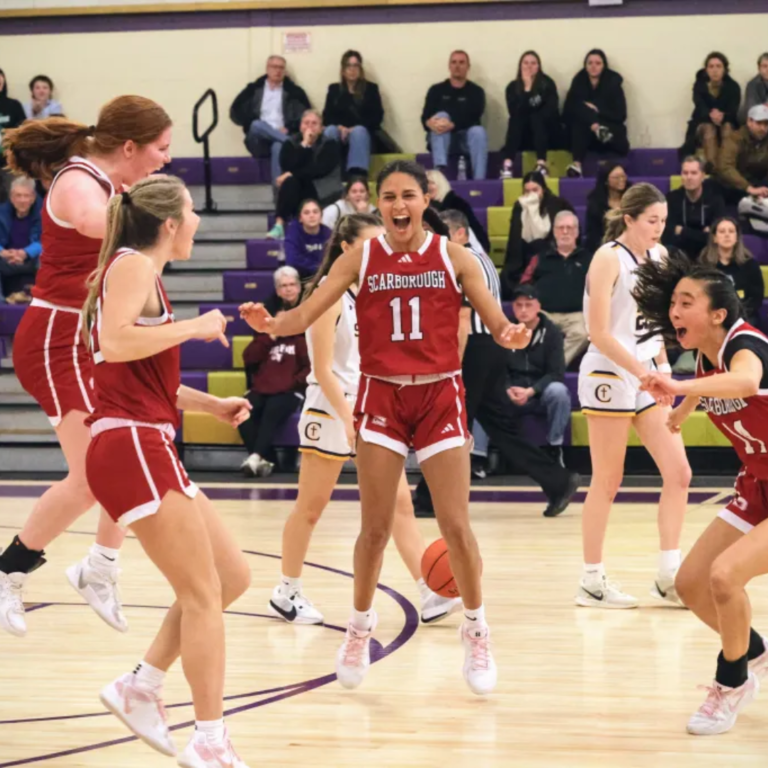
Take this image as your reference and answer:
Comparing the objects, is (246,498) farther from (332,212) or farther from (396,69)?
(396,69)

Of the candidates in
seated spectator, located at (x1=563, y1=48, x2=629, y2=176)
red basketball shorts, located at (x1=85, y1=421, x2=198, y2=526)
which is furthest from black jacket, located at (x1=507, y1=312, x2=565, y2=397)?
red basketball shorts, located at (x1=85, y1=421, x2=198, y2=526)

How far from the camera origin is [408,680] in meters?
4.92

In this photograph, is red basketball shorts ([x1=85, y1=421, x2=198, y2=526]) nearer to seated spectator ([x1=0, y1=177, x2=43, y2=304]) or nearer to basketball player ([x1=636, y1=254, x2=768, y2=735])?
basketball player ([x1=636, y1=254, x2=768, y2=735])

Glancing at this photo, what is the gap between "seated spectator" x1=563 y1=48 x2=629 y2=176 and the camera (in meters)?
12.9

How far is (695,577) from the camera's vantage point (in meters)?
4.37

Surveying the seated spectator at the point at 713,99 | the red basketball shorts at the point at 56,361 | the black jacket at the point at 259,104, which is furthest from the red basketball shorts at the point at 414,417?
the black jacket at the point at 259,104

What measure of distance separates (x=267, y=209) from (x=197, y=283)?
1.32 m

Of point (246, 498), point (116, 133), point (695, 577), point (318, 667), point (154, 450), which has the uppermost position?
point (116, 133)

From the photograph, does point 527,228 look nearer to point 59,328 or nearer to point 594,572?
point 594,572

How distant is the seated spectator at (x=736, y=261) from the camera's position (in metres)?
10.6

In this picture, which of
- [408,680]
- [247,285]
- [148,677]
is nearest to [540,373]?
[247,285]

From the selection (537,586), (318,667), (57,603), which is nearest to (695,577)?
(318,667)

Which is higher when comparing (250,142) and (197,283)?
(250,142)

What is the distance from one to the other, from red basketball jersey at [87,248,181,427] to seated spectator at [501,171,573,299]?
809cm
